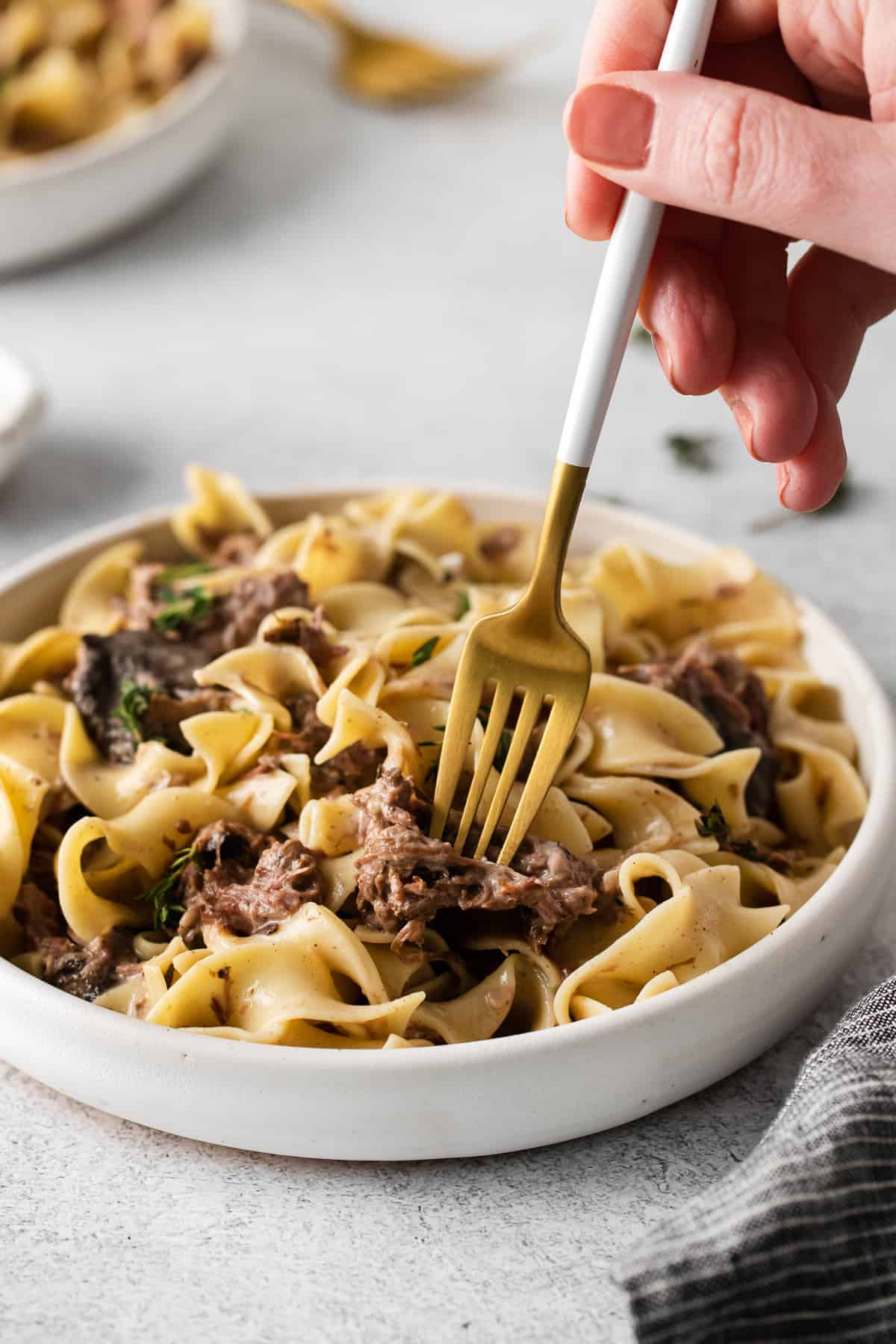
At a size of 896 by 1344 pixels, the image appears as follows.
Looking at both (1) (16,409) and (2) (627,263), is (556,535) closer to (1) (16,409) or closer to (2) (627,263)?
(2) (627,263)

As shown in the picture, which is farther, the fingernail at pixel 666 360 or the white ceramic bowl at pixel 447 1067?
the fingernail at pixel 666 360

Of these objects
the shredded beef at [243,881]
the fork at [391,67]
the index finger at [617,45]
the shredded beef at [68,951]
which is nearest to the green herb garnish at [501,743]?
the shredded beef at [243,881]

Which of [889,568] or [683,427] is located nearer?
[889,568]

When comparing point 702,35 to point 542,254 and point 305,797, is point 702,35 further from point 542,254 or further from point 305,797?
point 542,254

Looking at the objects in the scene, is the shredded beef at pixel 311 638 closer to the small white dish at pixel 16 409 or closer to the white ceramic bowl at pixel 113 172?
the small white dish at pixel 16 409

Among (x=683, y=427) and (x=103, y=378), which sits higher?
(x=683, y=427)

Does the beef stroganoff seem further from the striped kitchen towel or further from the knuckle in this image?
the knuckle

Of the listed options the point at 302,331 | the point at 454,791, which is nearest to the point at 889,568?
the point at 454,791

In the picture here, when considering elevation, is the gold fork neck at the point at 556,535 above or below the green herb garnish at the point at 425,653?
above
